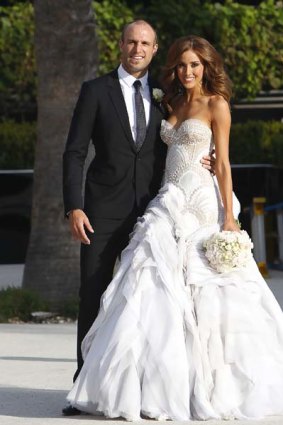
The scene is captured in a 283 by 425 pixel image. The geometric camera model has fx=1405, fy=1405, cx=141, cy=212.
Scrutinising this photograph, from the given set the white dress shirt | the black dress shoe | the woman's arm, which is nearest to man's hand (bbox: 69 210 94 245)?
the white dress shirt

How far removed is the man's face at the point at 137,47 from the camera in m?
7.00

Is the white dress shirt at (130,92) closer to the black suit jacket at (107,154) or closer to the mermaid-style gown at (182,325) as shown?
the black suit jacket at (107,154)

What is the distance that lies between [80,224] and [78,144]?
1.39 ft

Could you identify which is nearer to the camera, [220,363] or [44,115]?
[220,363]

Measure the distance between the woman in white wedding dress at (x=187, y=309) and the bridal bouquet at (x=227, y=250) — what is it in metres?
0.06

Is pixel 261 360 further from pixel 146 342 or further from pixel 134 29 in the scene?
pixel 134 29

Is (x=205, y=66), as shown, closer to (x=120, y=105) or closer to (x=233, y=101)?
(x=120, y=105)

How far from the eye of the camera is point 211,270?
7.06 meters

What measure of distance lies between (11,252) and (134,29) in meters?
11.1

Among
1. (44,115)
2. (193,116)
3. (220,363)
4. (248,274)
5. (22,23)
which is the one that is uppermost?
(22,23)

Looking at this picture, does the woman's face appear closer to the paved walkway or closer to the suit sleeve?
the suit sleeve

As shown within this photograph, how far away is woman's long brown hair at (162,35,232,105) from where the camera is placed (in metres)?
7.09

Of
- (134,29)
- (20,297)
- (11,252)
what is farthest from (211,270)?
(11,252)

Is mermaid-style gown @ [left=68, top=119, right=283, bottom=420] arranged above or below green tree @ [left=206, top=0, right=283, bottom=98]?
below
